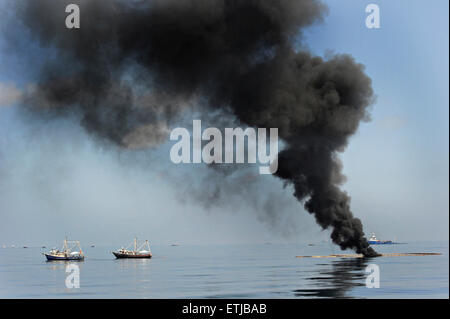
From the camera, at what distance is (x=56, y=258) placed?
16525cm

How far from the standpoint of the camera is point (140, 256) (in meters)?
173
